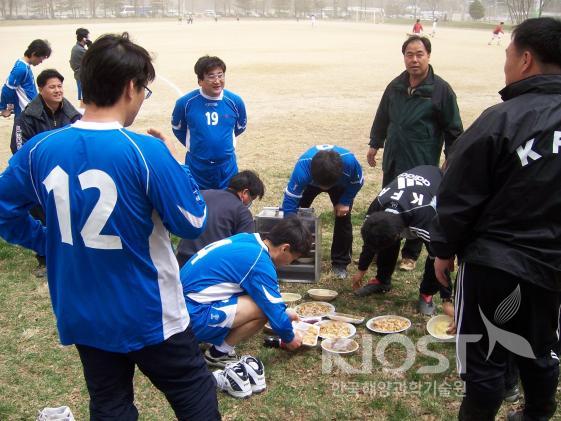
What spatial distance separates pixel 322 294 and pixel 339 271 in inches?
21.8

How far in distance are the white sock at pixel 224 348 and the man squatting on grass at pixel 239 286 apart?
12 centimetres

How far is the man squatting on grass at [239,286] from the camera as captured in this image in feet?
11.1

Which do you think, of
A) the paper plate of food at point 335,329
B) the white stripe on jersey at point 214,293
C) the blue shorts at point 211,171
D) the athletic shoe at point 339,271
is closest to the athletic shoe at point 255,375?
the white stripe on jersey at point 214,293

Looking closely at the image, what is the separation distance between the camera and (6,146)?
1095 centimetres

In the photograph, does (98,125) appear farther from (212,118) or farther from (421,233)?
(212,118)

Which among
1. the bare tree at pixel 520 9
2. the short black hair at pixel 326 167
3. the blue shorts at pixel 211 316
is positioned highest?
the bare tree at pixel 520 9

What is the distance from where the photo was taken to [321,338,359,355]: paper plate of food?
3.92 m

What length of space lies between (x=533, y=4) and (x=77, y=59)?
64.4 m

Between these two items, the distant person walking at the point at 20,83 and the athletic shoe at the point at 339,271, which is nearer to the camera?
the athletic shoe at the point at 339,271

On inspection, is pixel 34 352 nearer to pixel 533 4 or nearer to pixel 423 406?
pixel 423 406

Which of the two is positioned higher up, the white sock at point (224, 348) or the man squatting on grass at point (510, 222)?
the man squatting on grass at point (510, 222)

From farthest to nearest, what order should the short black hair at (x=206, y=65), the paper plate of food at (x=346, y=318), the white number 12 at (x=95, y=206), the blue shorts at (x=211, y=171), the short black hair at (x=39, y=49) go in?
the short black hair at (x=39, y=49), the blue shorts at (x=211, y=171), the short black hair at (x=206, y=65), the paper plate of food at (x=346, y=318), the white number 12 at (x=95, y=206)

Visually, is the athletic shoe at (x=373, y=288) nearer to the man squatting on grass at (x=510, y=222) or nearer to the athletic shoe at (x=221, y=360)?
the athletic shoe at (x=221, y=360)

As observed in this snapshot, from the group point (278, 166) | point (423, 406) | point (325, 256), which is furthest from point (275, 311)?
point (278, 166)
